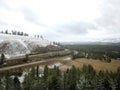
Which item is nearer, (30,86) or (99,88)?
(30,86)

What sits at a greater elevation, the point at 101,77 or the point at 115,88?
the point at 101,77

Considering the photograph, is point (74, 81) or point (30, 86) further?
point (74, 81)

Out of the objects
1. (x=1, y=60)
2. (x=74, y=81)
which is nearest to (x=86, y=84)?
(x=74, y=81)

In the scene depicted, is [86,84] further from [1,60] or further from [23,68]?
[1,60]

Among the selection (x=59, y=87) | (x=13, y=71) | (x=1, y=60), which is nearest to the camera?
(x=59, y=87)

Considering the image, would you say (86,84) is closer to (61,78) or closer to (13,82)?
(61,78)

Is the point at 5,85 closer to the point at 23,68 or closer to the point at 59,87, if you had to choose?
the point at 59,87

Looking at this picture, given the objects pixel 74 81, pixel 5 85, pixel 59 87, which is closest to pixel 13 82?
pixel 5 85

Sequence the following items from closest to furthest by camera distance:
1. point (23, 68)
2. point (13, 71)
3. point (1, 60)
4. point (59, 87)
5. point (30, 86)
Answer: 1. point (30, 86)
2. point (59, 87)
3. point (13, 71)
4. point (23, 68)
5. point (1, 60)

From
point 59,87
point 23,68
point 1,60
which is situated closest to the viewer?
point 59,87
